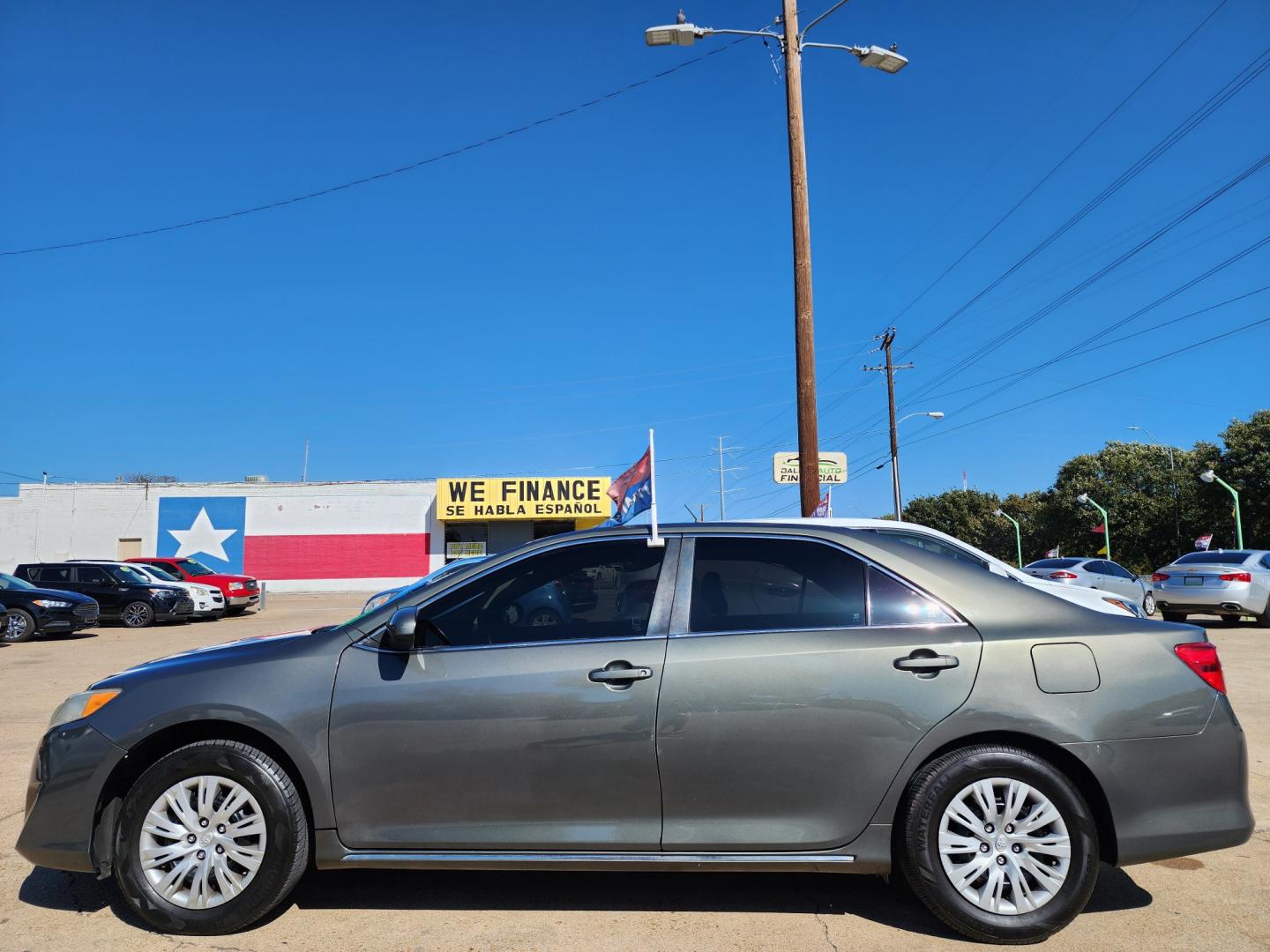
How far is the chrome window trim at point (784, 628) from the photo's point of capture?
146 inches

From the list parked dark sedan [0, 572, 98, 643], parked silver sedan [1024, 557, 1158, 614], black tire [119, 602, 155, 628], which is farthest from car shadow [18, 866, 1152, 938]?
black tire [119, 602, 155, 628]

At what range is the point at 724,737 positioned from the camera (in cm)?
354

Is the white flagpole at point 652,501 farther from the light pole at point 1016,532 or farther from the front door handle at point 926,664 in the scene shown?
the light pole at point 1016,532

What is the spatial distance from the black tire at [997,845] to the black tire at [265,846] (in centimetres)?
247

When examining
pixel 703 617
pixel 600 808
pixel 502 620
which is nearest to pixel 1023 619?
pixel 703 617

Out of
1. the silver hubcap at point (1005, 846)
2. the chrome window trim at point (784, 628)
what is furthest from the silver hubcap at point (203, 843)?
the silver hubcap at point (1005, 846)

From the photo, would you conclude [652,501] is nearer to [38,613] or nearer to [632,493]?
[632,493]

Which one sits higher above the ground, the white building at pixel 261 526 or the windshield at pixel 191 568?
the white building at pixel 261 526

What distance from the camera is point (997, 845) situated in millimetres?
3498

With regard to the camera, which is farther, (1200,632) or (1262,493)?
(1262,493)

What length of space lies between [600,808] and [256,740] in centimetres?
146

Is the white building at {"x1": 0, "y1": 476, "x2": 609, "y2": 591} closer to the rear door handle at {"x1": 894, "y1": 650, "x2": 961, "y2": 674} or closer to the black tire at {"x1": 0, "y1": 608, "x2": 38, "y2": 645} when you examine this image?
the black tire at {"x1": 0, "y1": 608, "x2": 38, "y2": 645}

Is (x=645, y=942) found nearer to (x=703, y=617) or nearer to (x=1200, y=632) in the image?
(x=703, y=617)

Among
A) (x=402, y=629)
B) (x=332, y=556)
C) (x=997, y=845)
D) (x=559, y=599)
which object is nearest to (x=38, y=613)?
(x=402, y=629)
